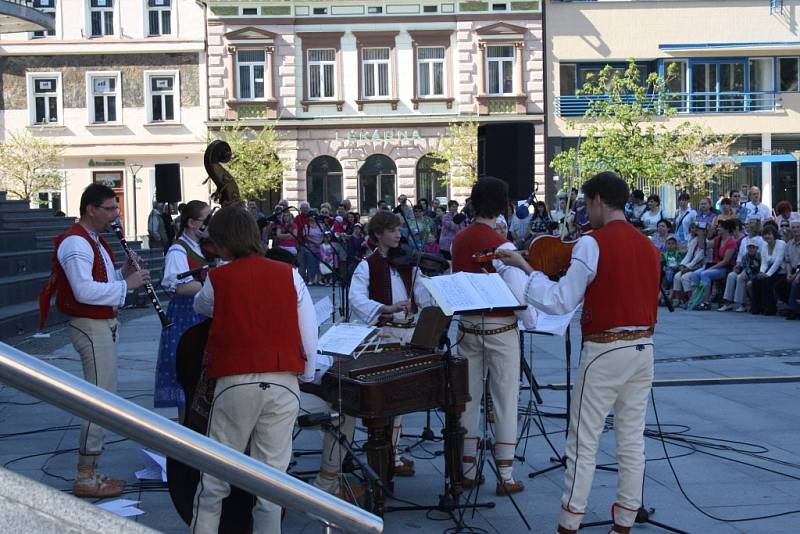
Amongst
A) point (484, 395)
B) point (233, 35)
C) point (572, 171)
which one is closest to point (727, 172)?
point (572, 171)

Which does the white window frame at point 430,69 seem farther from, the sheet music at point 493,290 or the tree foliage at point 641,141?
the sheet music at point 493,290

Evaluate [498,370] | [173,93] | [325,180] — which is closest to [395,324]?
[498,370]

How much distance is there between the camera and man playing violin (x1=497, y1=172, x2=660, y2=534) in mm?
5418

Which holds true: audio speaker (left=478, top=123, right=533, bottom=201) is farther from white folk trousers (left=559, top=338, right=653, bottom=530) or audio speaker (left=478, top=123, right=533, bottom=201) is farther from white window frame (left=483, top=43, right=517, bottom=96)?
white window frame (left=483, top=43, right=517, bottom=96)

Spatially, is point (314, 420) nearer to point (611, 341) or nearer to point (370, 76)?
point (611, 341)

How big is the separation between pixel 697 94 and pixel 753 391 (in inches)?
1194

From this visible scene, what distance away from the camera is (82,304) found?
6.57 m

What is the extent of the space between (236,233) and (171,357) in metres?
2.73

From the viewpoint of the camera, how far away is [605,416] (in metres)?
5.42

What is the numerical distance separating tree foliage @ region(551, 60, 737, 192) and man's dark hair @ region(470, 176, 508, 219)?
23.0 meters

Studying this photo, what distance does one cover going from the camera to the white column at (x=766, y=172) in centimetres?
3884

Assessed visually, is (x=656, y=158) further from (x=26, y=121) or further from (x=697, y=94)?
(x=26, y=121)

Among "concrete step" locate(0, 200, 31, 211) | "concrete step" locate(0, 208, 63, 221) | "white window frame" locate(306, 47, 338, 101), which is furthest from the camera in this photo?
"white window frame" locate(306, 47, 338, 101)

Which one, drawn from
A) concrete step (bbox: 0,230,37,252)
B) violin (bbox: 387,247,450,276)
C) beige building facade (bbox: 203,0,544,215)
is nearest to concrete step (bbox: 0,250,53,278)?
concrete step (bbox: 0,230,37,252)
